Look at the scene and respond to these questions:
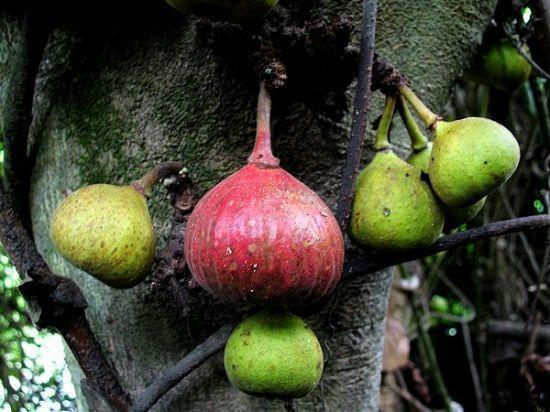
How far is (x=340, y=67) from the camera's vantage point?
544 mm

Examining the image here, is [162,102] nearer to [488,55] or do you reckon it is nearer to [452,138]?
[452,138]

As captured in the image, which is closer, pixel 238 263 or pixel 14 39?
pixel 238 263

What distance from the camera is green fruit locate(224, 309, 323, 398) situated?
458mm

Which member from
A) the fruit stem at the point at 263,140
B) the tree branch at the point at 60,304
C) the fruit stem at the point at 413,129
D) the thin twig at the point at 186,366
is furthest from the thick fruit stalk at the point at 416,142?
the tree branch at the point at 60,304

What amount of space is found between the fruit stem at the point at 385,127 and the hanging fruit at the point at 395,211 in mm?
35

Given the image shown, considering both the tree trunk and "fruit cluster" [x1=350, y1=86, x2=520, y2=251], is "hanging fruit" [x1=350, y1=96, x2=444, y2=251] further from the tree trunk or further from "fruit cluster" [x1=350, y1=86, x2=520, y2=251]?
the tree trunk

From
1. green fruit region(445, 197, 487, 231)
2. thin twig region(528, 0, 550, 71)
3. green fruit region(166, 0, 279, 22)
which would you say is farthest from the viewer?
thin twig region(528, 0, 550, 71)

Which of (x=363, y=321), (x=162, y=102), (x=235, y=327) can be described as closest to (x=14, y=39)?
(x=162, y=102)

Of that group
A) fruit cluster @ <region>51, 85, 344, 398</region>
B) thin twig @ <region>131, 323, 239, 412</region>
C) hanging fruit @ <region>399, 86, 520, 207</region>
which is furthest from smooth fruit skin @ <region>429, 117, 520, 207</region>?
thin twig @ <region>131, 323, 239, 412</region>

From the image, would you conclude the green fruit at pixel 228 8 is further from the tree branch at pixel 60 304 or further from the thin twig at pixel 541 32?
the thin twig at pixel 541 32

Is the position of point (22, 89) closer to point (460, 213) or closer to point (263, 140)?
point (263, 140)

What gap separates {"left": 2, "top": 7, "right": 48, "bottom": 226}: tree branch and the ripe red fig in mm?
281

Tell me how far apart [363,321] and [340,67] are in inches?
13.4

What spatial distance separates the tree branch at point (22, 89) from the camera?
0.60m
